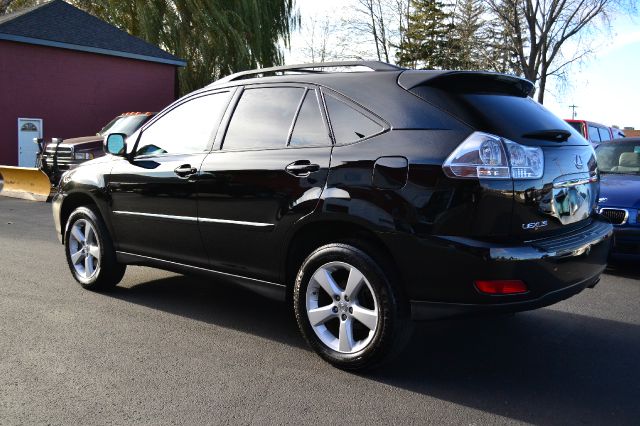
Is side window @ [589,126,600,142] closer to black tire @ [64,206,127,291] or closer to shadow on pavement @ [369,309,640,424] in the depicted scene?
shadow on pavement @ [369,309,640,424]

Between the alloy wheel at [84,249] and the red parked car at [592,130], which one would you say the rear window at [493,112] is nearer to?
the alloy wheel at [84,249]

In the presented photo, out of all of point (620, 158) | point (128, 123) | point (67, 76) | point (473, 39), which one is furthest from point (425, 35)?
point (620, 158)

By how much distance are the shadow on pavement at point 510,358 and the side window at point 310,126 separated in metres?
1.37

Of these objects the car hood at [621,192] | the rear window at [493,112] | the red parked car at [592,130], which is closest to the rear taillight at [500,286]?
the rear window at [493,112]

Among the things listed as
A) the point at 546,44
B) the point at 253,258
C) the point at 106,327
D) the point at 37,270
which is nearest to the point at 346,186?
the point at 253,258

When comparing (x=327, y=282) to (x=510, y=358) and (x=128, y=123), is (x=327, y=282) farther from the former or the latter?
(x=128, y=123)

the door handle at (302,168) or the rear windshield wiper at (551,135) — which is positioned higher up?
the rear windshield wiper at (551,135)

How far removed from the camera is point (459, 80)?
141 inches

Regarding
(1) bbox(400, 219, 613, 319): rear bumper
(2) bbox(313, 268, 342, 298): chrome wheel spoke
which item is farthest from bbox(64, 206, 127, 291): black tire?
(1) bbox(400, 219, 613, 319): rear bumper

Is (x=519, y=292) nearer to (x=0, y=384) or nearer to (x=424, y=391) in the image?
(x=424, y=391)

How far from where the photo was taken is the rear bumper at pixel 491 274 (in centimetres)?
311

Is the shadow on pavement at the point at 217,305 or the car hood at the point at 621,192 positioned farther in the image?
the car hood at the point at 621,192

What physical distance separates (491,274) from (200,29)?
957 inches

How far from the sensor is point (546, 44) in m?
26.6
